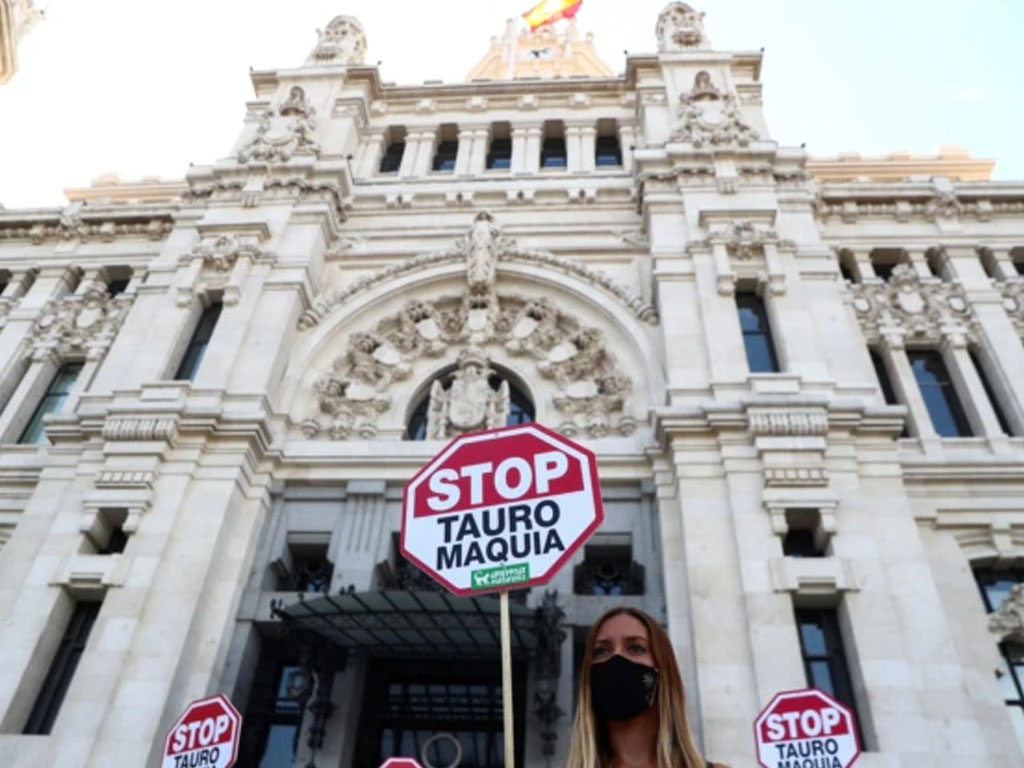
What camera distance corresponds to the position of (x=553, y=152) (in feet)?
78.4

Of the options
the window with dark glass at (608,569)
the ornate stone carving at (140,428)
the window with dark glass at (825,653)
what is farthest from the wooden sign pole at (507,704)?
the ornate stone carving at (140,428)

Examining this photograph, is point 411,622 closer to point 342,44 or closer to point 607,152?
point 607,152

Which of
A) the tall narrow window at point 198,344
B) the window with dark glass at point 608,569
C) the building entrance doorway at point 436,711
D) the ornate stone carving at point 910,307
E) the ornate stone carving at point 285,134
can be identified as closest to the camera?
the building entrance doorway at point 436,711

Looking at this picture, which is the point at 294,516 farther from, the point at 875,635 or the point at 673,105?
the point at 673,105

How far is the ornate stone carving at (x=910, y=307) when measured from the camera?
1792 cm

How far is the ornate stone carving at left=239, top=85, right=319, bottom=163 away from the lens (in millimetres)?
21359

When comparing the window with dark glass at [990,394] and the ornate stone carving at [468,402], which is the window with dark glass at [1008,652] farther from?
the ornate stone carving at [468,402]

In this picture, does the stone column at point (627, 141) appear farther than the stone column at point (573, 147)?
No

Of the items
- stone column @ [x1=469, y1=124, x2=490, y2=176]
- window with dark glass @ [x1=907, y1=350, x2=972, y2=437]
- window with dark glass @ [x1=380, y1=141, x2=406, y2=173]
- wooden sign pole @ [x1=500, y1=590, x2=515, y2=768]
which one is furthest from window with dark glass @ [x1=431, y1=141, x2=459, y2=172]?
wooden sign pole @ [x1=500, y1=590, x2=515, y2=768]

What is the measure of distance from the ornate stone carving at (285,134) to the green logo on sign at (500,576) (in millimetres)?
18238

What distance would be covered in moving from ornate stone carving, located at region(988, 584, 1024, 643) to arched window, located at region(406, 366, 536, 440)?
9111 mm

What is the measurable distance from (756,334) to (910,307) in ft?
14.0

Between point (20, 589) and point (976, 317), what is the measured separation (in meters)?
19.7

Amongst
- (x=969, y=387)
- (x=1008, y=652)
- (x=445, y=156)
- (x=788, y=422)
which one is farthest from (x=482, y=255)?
(x=1008, y=652)
